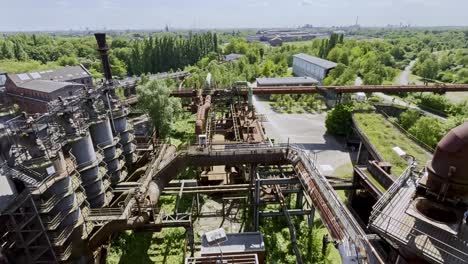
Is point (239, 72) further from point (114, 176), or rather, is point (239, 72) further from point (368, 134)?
point (114, 176)

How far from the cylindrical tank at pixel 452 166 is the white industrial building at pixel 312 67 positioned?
72.0 metres

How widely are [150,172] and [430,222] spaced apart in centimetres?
1863

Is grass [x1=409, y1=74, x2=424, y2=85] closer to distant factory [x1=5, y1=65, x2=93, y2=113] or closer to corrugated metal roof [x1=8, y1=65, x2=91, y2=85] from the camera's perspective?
distant factory [x1=5, y1=65, x2=93, y2=113]

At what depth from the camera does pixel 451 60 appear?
4306 inches

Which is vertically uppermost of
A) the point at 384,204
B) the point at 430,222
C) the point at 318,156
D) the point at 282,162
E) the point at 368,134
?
the point at 430,222

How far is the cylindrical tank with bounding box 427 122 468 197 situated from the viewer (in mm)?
11406

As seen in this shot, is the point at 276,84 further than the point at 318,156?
Yes

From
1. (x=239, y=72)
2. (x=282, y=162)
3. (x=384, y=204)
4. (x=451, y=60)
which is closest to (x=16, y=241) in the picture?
(x=282, y=162)

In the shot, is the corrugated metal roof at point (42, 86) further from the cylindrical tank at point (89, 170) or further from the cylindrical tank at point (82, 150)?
the cylindrical tank at point (82, 150)

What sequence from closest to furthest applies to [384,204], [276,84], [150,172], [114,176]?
1. [384,204]
2. [150,172]
3. [114,176]
4. [276,84]

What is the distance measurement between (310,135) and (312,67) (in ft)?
151

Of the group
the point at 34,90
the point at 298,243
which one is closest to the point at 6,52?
the point at 34,90

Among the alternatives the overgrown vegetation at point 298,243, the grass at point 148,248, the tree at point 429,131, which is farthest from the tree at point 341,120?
the grass at point 148,248

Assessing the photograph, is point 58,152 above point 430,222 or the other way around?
above
